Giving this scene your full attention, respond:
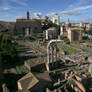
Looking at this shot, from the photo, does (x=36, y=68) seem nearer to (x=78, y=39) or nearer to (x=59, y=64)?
(x=59, y=64)

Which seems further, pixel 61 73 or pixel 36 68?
pixel 36 68

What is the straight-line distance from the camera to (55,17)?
9475 centimetres

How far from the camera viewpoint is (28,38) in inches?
1956

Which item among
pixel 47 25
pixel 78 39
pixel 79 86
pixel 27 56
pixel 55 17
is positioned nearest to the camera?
pixel 79 86

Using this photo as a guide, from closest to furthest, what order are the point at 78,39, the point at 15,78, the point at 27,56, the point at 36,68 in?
the point at 15,78 → the point at 36,68 → the point at 27,56 → the point at 78,39

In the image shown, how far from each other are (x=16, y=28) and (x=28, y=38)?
13207 millimetres

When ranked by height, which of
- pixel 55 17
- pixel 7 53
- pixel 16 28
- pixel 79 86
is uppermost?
pixel 55 17

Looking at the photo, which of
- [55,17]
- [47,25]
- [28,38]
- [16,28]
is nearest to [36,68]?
[28,38]

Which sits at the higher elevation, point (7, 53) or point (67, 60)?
point (7, 53)

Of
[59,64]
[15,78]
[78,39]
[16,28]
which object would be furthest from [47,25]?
[15,78]

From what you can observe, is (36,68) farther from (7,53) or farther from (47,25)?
(47,25)

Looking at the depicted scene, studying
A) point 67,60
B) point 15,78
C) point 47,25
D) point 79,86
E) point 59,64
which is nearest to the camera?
point 79,86

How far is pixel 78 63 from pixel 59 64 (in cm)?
384

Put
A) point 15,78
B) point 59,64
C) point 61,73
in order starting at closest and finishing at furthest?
1. point 15,78
2. point 61,73
3. point 59,64
